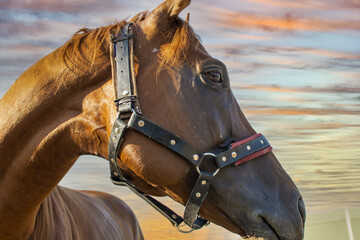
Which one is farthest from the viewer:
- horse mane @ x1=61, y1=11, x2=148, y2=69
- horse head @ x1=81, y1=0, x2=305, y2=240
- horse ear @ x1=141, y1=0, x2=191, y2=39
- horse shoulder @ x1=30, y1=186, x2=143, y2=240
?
horse shoulder @ x1=30, y1=186, x2=143, y2=240

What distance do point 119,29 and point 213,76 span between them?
2.37 feet

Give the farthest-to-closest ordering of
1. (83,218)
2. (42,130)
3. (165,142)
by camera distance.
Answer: (83,218) < (42,130) < (165,142)

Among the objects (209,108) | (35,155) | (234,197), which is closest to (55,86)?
(35,155)

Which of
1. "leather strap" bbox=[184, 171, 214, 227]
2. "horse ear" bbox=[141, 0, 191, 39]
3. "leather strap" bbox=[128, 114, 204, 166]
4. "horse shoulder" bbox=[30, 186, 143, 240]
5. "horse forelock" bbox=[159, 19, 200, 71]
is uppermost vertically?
"horse ear" bbox=[141, 0, 191, 39]

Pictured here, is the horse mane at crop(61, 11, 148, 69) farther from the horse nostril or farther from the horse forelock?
the horse nostril

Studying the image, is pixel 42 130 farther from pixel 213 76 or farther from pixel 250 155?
pixel 250 155

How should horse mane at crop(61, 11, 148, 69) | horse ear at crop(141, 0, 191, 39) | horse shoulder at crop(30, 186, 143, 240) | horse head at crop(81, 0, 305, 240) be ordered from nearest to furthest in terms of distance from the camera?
horse head at crop(81, 0, 305, 240) < horse ear at crop(141, 0, 191, 39) < horse mane at crop(61, 11, 148, 69) < horse shoulder at crop(30, 186, 143, 240)

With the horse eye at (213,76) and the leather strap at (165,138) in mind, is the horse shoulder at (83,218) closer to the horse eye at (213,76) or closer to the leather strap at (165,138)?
the leather strap at (165,138)

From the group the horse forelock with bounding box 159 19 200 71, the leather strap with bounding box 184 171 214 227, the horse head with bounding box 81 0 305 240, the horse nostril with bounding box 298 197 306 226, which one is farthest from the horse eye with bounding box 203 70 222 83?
the horse nostril with bounding box 298 197 306 226

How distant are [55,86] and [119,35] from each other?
55cm

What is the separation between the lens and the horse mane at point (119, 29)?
263cm

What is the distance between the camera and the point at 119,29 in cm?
274

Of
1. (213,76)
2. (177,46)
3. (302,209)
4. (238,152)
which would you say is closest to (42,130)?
(177,46)

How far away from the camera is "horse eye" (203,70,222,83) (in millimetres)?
2619
